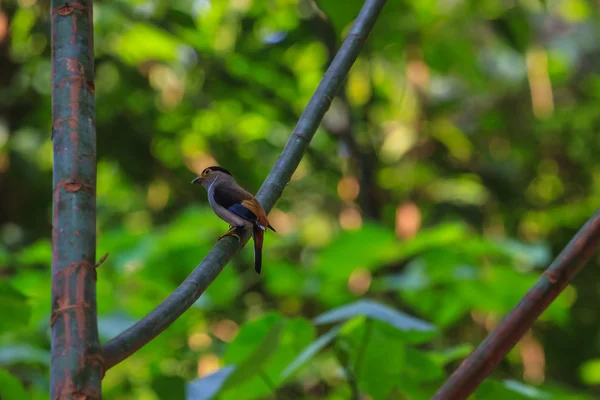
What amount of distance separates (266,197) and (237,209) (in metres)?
0.23

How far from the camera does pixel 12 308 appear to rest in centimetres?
171

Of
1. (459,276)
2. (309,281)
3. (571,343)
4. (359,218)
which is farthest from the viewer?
(571,343)

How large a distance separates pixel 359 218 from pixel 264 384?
184cm

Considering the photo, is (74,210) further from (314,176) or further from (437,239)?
(314,176)

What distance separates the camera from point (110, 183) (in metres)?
4.93

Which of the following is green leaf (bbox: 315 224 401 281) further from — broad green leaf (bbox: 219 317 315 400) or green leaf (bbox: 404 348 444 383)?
green leaf (bbox: 404 348 444 383)

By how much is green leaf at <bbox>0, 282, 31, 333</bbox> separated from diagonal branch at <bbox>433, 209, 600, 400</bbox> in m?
0.94

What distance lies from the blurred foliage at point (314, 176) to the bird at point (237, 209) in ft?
1.39

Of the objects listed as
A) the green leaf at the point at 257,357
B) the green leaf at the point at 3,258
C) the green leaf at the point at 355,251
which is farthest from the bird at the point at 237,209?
the green leaf at the point at 3,258

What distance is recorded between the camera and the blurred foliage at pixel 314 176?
8.89 feet

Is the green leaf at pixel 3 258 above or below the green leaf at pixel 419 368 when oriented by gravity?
above

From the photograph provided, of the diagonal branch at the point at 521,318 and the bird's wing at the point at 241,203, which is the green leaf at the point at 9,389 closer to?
the bird's wing at the point at 241,203

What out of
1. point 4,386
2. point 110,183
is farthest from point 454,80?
point 4,386

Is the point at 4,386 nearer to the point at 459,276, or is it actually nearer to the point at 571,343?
the point at 459,276
